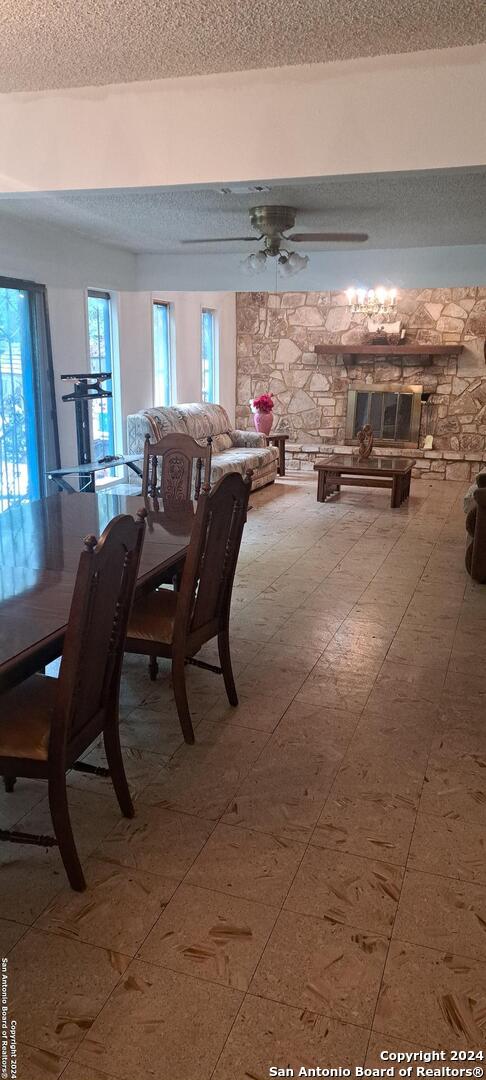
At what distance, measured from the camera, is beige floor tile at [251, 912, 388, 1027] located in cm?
154

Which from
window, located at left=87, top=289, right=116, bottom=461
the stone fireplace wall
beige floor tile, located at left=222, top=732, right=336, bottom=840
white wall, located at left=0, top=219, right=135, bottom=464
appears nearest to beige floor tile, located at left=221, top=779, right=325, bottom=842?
beige floor tile, located at left=222, top=732, right=336, bottom=840

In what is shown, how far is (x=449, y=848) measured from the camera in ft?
6.68

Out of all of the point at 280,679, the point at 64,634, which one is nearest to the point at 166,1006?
the point at 64,634

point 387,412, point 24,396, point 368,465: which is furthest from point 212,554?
point 387,412

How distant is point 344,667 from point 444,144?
210cm

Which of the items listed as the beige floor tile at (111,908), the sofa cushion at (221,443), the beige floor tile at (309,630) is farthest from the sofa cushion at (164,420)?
the beige floor tile at (111,908)

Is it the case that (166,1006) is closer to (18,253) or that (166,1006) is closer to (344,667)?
(344,667)

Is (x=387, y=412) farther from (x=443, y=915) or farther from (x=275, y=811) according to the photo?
(x=443, y=915)

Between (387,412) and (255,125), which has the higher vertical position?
(255,125)

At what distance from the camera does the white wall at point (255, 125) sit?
2387 millimetres

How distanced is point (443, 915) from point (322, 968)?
364 millimetres

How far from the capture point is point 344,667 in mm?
3234

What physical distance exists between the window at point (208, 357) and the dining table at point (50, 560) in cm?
576

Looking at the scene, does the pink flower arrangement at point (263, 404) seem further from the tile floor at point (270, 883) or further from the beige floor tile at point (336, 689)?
the beige floor tile at point (336, 689)
